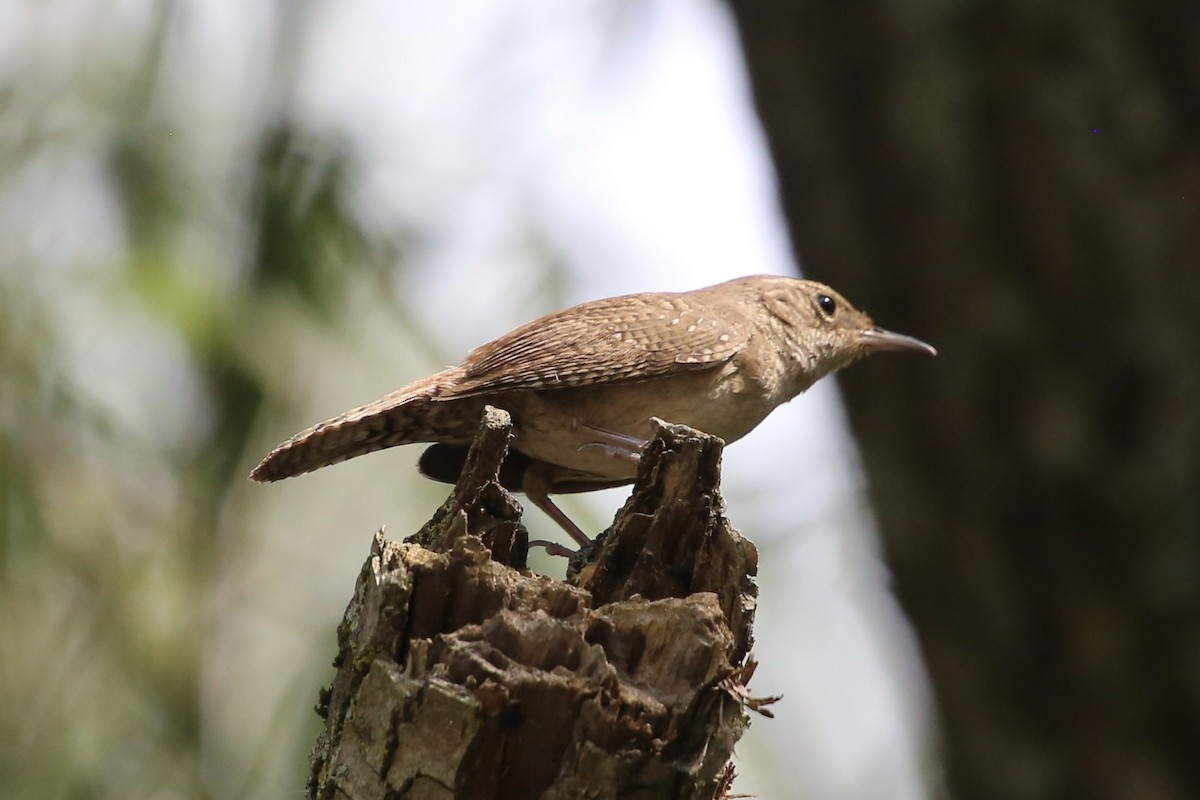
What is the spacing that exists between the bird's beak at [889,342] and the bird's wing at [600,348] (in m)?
0.64

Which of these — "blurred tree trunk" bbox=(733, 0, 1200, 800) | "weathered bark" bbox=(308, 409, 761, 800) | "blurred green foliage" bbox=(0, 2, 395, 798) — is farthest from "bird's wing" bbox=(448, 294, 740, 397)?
"blurred green foliage" bbox=(0, 2, 395, 798)

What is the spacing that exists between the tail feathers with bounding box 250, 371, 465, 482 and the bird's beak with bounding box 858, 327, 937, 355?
1648 mm

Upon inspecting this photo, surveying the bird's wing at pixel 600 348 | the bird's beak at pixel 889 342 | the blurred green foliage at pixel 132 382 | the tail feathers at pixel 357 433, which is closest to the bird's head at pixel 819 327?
the bird's beak at pixel 889 342

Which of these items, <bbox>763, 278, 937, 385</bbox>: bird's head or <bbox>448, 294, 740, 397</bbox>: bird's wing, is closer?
<bbox>448, 294, 740, 397</bbox>: bird's wing

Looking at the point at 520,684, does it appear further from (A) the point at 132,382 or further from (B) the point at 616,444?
(A) the point at 132,382

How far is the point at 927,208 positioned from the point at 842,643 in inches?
174

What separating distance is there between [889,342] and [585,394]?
1248 millimetres

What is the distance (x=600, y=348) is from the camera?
3.90m

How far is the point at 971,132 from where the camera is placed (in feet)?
14.1

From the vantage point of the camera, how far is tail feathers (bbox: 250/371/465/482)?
138 inches

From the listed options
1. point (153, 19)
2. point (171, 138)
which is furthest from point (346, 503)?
point (153, 19)

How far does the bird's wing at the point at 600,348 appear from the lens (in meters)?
3.77

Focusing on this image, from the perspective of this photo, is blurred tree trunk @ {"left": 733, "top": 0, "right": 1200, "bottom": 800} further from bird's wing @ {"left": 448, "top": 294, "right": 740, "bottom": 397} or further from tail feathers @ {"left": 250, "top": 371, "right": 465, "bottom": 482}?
tail feathers @ {"left": 250, "top": 371, "right": 465, "bottom": 482}

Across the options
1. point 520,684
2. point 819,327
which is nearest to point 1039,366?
point 819,327
